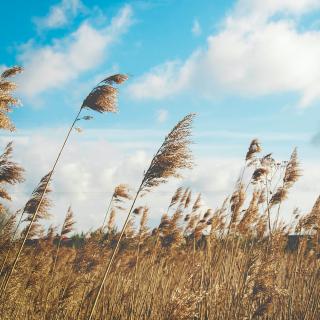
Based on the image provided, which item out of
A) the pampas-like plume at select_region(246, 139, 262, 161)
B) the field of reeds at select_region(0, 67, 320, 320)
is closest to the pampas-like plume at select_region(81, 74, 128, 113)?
the field of reeds at select_region(0, 67, 320, 320)

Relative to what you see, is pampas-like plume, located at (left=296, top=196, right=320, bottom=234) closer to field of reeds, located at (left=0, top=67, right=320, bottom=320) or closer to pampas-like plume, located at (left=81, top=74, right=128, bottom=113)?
field of reeds, located at (left=0, top=67, right=320, bottom=320)

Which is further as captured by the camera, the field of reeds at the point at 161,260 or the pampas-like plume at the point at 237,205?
the pampas-like plume at the point at 237,205

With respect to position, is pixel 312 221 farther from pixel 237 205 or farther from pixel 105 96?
pixel 105 96

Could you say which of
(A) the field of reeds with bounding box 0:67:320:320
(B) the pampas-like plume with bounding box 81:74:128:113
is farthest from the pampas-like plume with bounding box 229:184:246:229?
(B) the pampas-like plume with bounding box 81:74:128:113

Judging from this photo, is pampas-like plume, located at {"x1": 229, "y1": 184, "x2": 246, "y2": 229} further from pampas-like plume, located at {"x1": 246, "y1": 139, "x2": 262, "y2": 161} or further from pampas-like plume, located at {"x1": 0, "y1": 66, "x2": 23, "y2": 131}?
pampas-like plume, located at {"x1": 0, "y1": 66, "x2": 23, "y2": 131}

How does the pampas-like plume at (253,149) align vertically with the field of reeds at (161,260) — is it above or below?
above

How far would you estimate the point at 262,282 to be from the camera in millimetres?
4543

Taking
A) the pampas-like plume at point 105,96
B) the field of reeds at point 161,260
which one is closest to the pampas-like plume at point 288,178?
the field of reeds at point 161,260

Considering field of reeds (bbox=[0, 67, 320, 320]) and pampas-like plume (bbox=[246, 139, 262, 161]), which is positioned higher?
pampas-like plume (bbox=[246, 139, 262, 161])

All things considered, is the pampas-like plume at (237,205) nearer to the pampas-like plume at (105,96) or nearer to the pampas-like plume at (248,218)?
the pampas-like plume at (248,218)

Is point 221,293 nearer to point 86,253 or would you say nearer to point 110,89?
point 86,253

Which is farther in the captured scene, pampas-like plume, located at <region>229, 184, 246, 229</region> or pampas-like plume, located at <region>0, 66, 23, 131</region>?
pampas-like plume, located at <region>229, 184, 246, 229</region>

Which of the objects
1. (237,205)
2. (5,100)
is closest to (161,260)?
(237,205)

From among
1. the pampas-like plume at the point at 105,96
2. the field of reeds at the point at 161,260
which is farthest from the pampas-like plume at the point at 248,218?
the pampas-like plume at the point at 105,96
